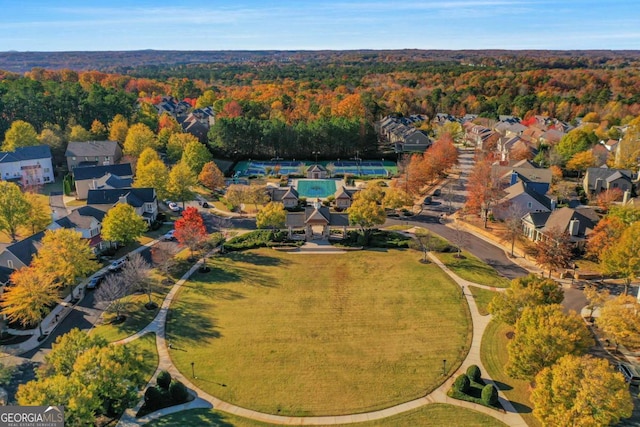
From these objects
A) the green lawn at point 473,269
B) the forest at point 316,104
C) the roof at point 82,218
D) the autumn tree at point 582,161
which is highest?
the forest at point 316,104

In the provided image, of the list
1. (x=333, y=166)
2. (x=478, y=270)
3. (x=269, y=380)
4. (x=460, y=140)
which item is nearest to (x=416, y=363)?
(x=269, y=380)

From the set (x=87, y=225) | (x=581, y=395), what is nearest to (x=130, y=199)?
(x=87, y=225)

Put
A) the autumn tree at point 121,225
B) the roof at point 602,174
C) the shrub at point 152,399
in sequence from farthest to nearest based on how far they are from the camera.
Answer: the roof at point 602,174 < the autumn tree at point 121,225 < the shrub at point 152,399

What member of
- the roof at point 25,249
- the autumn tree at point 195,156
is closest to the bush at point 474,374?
the roof at point 25,249

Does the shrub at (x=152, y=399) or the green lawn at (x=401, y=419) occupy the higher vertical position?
the shrub at (x=152, y=399)

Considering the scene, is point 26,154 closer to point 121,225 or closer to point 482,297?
point 121,225

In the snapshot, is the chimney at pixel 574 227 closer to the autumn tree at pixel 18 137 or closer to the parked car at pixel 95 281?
the parked car at pixel 95 281
